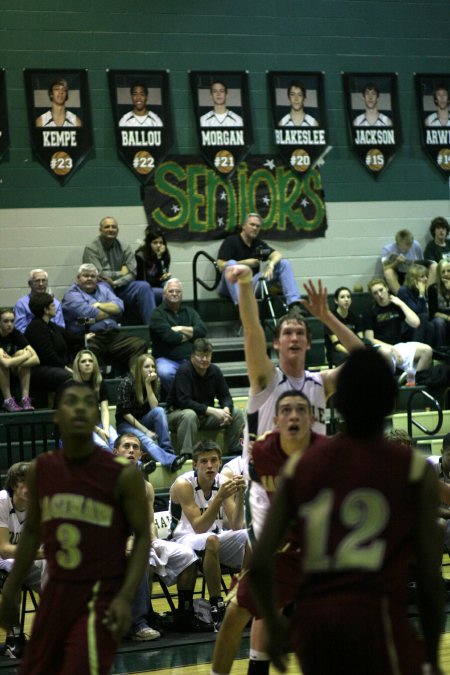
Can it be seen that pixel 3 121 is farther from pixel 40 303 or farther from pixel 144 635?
pixel 144 635

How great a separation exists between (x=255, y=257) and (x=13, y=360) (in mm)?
3991

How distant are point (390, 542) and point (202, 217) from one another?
11.1m

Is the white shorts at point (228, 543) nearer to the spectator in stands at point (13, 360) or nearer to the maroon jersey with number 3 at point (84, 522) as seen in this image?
the spectator in stands at point (13, 360)

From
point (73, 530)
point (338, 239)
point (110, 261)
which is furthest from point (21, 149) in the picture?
point (73, 530)

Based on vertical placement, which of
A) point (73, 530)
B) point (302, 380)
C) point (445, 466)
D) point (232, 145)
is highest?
point (232, 145)

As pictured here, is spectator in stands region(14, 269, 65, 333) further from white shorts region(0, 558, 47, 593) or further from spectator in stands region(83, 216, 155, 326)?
white shorts region(0, 558, 47, 593)

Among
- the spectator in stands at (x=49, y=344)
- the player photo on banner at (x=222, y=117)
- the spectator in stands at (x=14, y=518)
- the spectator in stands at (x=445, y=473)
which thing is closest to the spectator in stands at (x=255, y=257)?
the player photo on banner at (x=222, y=117)

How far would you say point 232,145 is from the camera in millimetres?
14008

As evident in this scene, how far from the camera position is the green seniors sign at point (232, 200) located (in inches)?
543

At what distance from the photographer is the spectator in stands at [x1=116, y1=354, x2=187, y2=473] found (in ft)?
31.8

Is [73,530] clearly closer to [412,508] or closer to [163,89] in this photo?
[412,508]

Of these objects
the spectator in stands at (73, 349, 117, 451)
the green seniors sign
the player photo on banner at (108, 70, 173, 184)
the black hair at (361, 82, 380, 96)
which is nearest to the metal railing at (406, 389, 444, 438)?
the spectator in stands at (73, 349, 117, 451)

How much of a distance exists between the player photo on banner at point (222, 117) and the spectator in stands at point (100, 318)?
2.76 m

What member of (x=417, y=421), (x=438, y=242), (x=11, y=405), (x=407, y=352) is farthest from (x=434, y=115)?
(x=11, y=405)
